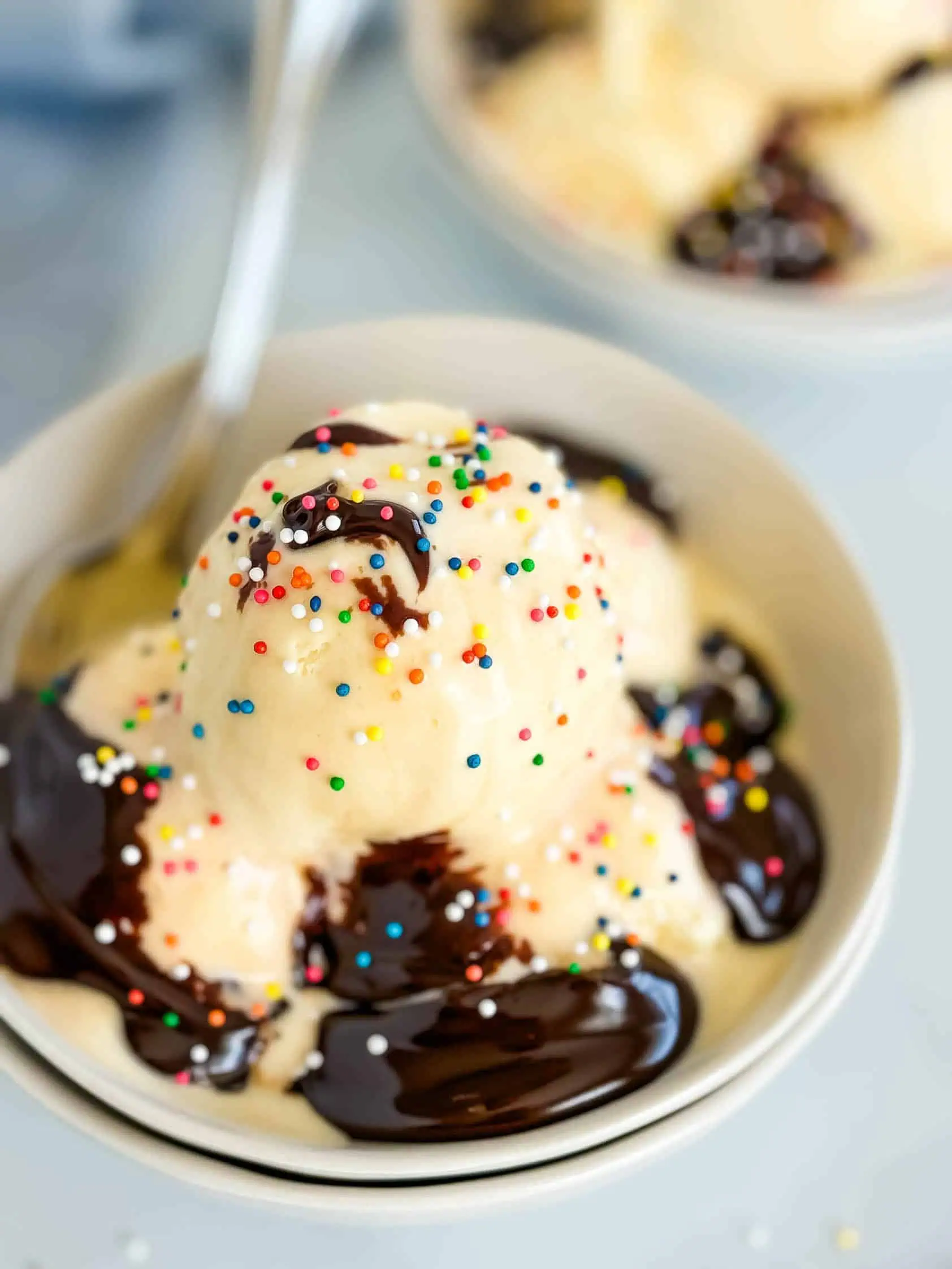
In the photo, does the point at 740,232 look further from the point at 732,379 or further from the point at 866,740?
the point at 866,740

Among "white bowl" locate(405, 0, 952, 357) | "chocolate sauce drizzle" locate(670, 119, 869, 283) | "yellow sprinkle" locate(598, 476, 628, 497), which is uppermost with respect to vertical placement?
"chocolate sauce drizzle" locate(670, 119, 869, 283)

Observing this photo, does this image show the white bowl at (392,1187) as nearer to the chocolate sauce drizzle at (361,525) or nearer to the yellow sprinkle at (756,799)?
the yellow sprinkle at (756,799)

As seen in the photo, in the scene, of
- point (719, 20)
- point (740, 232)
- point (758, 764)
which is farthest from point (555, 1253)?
point (719, 20)

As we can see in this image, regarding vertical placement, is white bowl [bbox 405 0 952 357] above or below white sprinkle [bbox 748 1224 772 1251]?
above

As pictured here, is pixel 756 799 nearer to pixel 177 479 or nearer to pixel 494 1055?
pixel 494 1055

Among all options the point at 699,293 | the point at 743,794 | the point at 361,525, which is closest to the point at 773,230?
the point at 699,293

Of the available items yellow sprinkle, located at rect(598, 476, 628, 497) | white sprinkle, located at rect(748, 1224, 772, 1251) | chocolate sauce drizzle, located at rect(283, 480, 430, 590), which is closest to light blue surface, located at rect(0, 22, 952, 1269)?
white sprinkle, located at rect(748, 1224, 772, 1251)

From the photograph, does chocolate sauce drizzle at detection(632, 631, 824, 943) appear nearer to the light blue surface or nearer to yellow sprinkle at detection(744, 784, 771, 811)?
yellow sprinkle at detection(744, 784, 771, 811)

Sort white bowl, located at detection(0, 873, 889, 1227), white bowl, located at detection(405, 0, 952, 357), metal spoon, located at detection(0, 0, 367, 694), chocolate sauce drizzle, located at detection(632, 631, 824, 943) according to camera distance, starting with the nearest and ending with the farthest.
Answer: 1. white bowl, located at detection(0, 873, 889, 1227)
2. chocolate sauce drizzle, located at detection(632, 631, 824, 943)
3. metal spoon, located at detection(0, 0, 367, 694)
4. white bowl, located at detection(405, 0, 952, 357)
